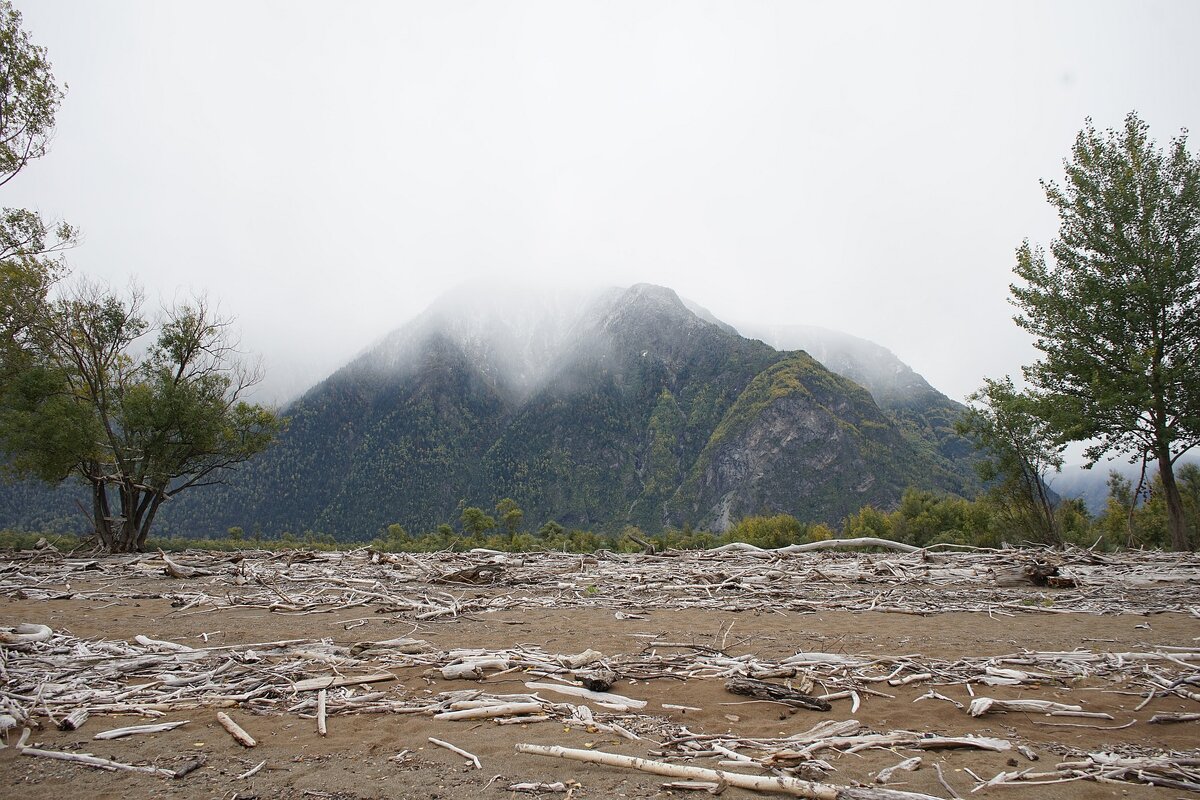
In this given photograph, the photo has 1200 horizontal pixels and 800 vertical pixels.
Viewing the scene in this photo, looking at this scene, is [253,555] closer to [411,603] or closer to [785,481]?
[411,603]

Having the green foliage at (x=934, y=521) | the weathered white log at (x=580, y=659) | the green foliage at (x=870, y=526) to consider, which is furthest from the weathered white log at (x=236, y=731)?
the green foliage at (x=870, y=526)

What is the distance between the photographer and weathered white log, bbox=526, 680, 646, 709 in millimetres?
4863

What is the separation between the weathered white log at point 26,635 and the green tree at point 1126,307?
25987 millimetres

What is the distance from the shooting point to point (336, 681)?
5512 mm

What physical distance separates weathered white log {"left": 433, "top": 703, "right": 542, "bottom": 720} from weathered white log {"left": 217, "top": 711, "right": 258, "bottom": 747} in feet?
4.33

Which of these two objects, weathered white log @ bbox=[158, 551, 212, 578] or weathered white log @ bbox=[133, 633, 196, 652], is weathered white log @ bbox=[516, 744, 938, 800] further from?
weathered white log @ bbox=[158, 551, 212, 578]

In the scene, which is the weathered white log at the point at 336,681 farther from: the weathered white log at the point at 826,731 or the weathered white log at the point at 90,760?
the weathered white log at the point at 826,731

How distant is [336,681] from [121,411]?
26.7m

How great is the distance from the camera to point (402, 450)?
615 feet

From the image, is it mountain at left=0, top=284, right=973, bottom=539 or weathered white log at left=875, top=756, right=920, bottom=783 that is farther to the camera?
mountain at left=0, top=284, right=973, bottom=539

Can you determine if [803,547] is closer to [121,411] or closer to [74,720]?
[74,720]

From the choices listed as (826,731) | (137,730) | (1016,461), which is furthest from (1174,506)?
(137,730)

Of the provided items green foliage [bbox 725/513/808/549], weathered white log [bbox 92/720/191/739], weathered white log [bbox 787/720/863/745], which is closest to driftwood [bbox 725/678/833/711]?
weathered white log [bbox 787/720/863/745]

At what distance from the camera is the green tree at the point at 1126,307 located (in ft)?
60.6
